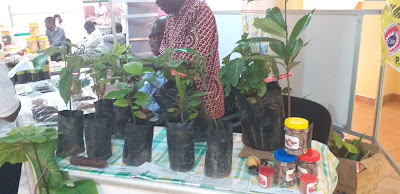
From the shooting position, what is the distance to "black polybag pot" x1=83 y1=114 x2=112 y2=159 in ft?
3.66

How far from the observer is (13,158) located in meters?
1.06

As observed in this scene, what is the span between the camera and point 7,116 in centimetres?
146

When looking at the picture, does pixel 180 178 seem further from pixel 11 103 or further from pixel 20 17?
pixel 20 17

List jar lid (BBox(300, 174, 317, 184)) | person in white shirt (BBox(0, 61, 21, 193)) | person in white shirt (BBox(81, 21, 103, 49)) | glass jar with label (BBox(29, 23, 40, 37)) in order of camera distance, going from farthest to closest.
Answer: person in white shirt (BBox(81, 21, 103, 49)) → glass jar with label (BBox(29, 23, 40, 37)) → person in white shirt (BBox(0, 61, 21, 193)) → jar lid (BBox(300, 174, 317, 184))

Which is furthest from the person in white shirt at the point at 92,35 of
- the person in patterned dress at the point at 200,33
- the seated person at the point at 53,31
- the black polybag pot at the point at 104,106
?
the black polybag pot at the point at 104,106

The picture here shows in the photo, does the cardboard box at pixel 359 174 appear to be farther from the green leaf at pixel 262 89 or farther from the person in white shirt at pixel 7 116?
the person in white shirt at pixel 7 116

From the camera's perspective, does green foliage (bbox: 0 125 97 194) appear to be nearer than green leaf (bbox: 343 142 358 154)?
Yes

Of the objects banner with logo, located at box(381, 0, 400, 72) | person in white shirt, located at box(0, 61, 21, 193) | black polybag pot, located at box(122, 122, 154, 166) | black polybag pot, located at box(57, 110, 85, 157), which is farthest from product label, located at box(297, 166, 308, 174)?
person in white shirt, located at box(0, 61, 21, 193)

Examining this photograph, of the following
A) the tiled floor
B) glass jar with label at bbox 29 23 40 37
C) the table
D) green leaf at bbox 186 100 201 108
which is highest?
glass jar with label at bbox 29 23 40 37

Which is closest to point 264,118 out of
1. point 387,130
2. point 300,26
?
point 300,26

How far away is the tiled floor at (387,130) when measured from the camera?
2.40m

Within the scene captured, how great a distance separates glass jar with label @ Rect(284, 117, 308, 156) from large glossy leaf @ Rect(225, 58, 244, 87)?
199mm

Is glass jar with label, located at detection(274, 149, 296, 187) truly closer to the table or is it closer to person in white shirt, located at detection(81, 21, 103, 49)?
the table

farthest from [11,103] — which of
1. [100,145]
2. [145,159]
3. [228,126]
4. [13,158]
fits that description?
[228,126]
